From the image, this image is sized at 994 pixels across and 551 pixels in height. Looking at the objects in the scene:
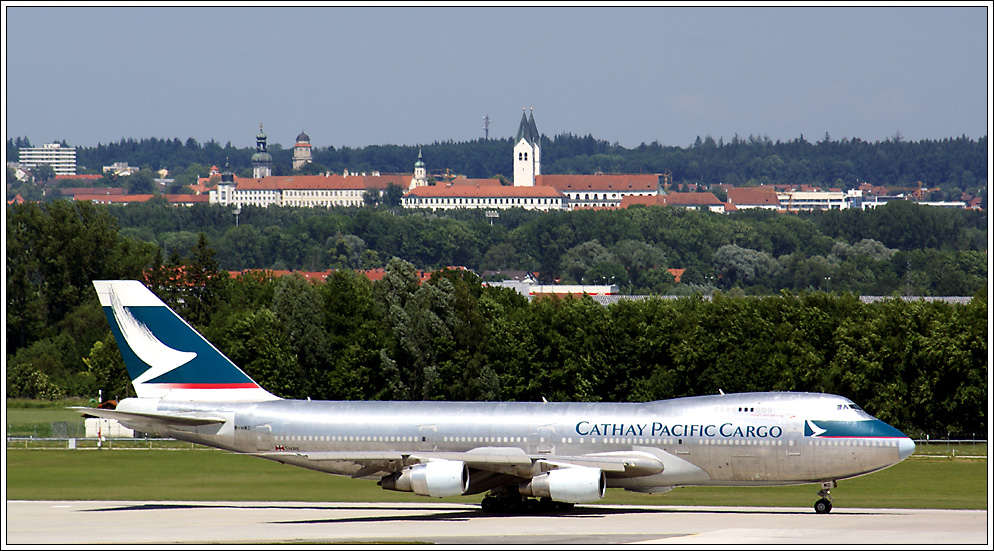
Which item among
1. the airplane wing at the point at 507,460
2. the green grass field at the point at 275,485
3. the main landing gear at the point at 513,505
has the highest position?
the airplane wing at the point at 507,460

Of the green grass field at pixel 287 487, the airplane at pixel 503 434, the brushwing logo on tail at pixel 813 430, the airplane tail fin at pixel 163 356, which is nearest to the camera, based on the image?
the airplane at pixel 503 434

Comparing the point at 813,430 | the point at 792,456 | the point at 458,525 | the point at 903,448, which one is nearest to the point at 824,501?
the point at 792,456

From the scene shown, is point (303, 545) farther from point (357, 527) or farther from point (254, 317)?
point (254, 317)

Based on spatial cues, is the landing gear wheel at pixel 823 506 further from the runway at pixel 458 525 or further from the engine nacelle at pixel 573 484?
the engine nacelle at pixel 573 484

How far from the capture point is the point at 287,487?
47688 mm

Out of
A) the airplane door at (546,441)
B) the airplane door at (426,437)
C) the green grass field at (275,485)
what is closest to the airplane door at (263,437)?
the green grass field at (275,485)

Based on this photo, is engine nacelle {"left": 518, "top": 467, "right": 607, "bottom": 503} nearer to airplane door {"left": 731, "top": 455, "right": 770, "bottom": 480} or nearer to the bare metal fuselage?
the bare metal fuselage

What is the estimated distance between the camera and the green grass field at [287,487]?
47062 millimetres

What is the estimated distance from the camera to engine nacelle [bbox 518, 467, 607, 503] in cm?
4103

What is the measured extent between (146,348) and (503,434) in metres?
12.3

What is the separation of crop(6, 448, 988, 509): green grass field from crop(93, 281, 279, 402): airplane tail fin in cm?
371

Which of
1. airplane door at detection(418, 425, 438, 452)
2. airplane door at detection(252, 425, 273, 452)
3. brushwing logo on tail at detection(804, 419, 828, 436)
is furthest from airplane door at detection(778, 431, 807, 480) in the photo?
airplane door at detection(252, 425, 273, 452)

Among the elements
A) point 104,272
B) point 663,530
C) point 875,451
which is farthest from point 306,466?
point 104,272

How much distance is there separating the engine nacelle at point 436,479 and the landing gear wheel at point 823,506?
413 inches
